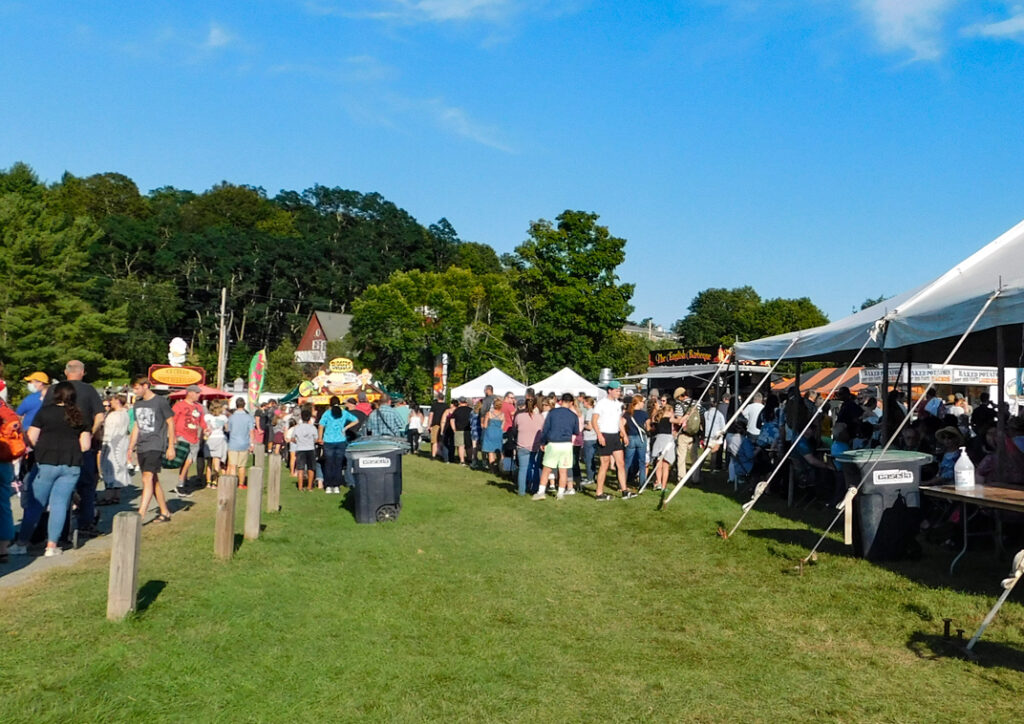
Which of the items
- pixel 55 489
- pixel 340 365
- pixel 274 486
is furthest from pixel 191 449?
pixel 340 365

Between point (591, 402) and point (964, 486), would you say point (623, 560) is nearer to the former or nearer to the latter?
point (964, 486)

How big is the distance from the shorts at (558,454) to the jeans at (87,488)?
22.9ft

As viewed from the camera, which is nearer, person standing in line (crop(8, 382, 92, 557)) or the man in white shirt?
person standing in line (crop(8, 382, 92, 557))

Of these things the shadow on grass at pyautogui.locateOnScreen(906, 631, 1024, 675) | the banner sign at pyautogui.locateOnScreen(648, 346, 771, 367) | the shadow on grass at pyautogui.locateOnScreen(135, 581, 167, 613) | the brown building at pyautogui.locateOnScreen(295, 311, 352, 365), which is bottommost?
the shadow on grass at pyautogui.locateOnScreen(135, 581, 167, 613)

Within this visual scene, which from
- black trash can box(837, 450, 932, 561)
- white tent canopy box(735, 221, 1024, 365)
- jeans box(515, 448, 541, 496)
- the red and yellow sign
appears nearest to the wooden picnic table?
black trash can box(837, 450, 932, 561)

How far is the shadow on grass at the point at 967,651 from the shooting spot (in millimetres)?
5832

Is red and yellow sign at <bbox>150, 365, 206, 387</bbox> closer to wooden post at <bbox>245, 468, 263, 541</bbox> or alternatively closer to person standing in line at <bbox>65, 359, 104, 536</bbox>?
person standing in line at <bbox>65, 359, 104, 536</bbox>

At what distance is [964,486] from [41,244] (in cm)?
5316

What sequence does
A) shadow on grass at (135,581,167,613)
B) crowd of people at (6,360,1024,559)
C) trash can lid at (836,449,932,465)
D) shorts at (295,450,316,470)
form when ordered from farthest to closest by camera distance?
1. shorts at (295,450,316,470)
2. crowd of people at (6,360,1024,559)
3. trash can lid at (836,449,932,465)
4. shadow on grass at (135,581,167,613)

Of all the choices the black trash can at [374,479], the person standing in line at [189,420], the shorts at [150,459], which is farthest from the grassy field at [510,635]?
the person standing in line at [189,420]

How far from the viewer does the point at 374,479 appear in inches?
483

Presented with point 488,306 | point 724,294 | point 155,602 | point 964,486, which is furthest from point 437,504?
point 724,294

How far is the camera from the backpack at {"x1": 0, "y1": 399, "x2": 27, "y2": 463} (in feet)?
27.4

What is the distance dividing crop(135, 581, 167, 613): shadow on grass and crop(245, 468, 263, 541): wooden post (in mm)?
2542
